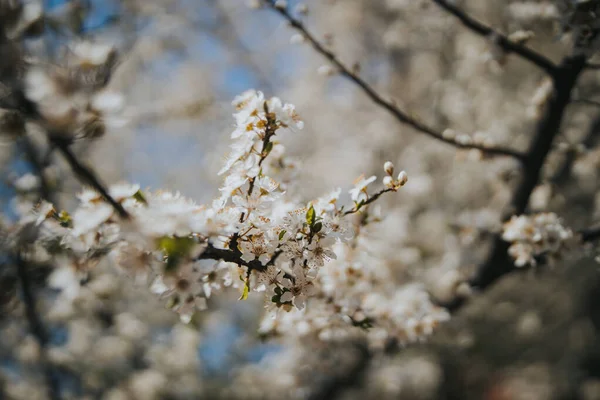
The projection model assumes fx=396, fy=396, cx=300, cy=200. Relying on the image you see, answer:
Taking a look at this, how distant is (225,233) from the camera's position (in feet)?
3.18

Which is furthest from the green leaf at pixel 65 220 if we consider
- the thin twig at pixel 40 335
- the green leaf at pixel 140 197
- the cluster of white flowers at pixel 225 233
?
the thin twig at pixel 40 335

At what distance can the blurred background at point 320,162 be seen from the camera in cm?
233

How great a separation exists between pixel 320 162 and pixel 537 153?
13.1 feet

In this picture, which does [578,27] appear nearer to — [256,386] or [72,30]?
[72,30]

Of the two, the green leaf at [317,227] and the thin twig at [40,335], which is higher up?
the thin twig at [40,335]

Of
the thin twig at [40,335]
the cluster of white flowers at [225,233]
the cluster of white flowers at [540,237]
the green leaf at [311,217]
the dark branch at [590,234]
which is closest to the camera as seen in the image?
the cluster of white flowers at [225,233]

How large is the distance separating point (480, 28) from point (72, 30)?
162 cm

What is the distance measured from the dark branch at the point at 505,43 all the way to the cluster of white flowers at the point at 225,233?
1022 mm

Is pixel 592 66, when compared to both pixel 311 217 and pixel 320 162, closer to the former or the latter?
pixel 311 217

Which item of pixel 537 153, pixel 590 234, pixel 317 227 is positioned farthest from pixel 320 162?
pixel 317 227

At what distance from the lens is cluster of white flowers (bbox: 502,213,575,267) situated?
1562mm

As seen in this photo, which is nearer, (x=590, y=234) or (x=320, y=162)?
(x=590, y=234)

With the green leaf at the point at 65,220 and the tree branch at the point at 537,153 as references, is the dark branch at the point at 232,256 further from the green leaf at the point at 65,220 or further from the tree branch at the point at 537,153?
the tree branch at the point at 537,153

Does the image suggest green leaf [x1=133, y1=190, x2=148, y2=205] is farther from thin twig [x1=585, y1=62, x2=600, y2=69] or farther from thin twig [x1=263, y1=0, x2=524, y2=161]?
thin twig [x1=585, y1=62, x2=600, y2=69]
